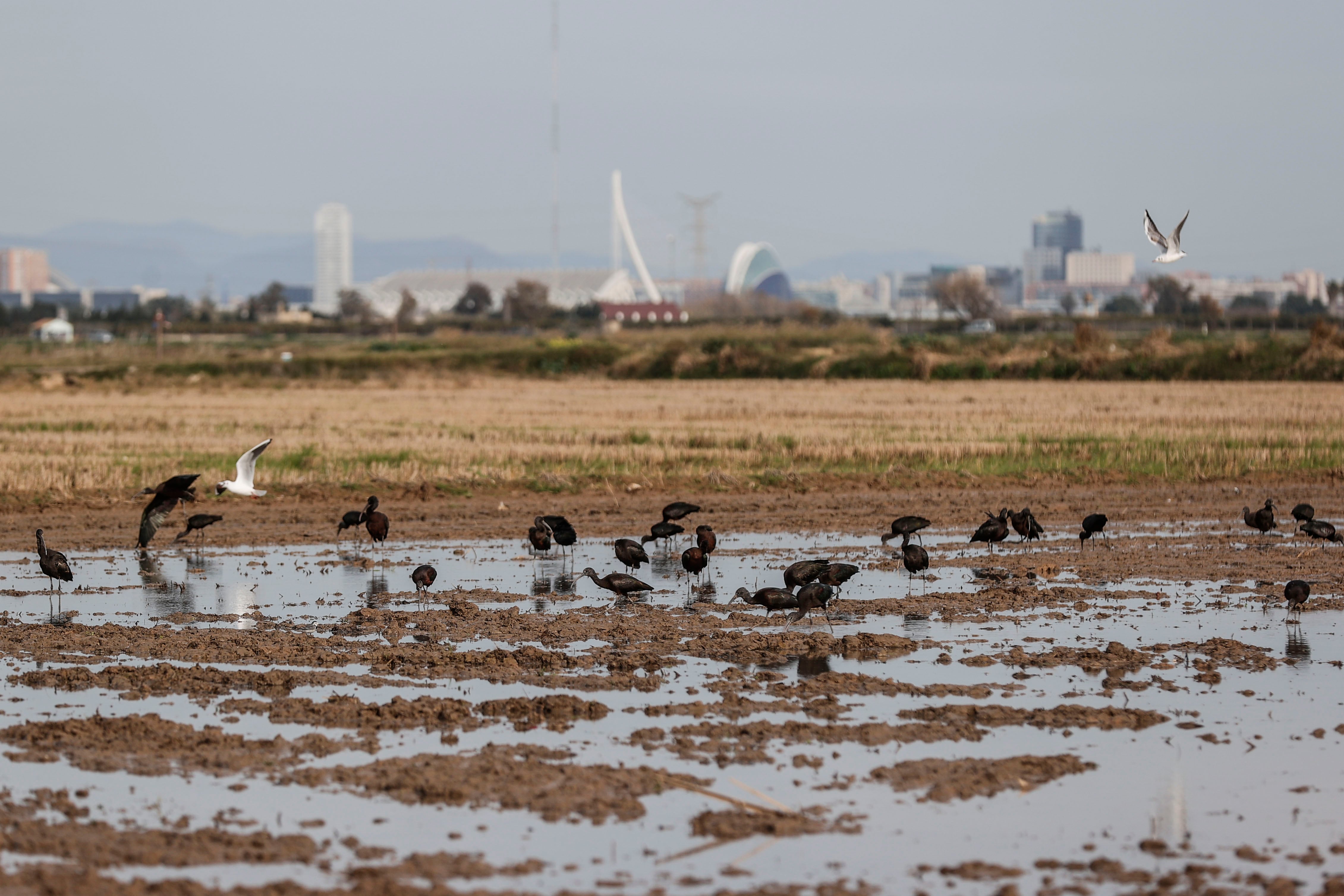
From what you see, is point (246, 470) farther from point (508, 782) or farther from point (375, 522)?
point (508, 782)

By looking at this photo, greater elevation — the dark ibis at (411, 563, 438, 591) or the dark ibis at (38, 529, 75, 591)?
the dark ibis at (38, 529, 75, 591)

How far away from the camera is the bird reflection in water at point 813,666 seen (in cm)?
912

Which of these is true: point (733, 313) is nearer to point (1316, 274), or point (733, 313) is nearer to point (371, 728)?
point (1316, 274)

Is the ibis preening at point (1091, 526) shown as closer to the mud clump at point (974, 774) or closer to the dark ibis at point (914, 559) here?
the dark ibis at point (914, 559)

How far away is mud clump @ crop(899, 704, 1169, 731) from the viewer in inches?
311

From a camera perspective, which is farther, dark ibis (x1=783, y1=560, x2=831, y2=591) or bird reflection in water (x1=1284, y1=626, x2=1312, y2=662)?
dark ibis (x1=783, y1=560, x2=831, y2=591)

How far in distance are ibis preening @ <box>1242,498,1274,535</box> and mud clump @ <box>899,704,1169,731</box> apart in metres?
7.39

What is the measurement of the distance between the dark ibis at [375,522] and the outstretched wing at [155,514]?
181cm

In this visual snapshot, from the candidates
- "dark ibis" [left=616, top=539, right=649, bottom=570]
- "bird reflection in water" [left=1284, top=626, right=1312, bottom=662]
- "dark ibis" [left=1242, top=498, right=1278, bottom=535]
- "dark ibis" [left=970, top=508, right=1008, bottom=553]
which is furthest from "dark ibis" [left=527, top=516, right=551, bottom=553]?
→ "dark ibis" [left=1242, top=498, right=1278, bottom=535]

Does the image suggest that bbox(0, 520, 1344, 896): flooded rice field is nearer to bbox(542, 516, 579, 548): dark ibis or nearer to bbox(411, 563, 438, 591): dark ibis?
bbox(411, 563, 438, 591): dark ibis

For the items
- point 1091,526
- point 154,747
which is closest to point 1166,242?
point 1091,526

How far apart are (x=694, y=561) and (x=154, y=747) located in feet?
18.5

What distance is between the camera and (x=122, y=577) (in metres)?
13.1

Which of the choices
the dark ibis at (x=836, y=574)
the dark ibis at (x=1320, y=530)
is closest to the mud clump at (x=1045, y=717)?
the dark ibis at (x=836, y=574)
